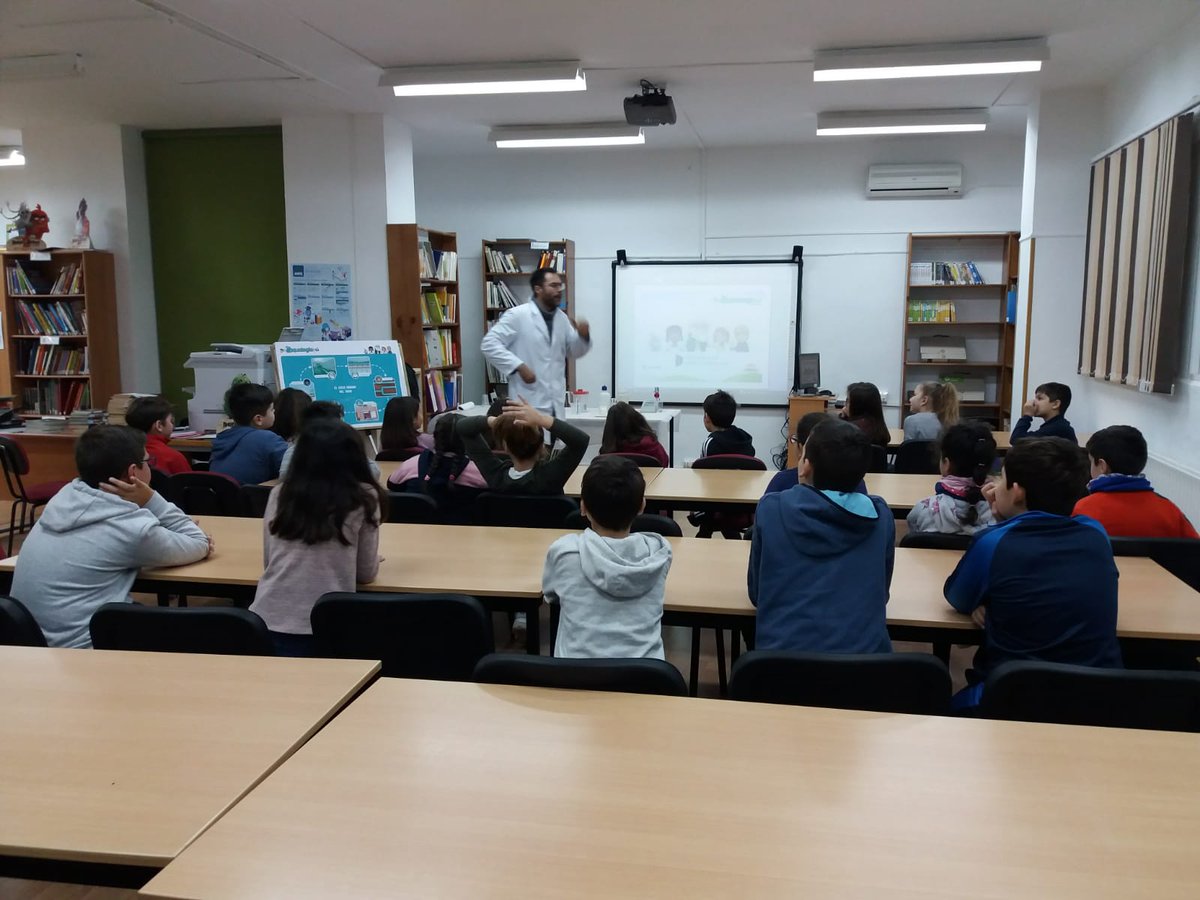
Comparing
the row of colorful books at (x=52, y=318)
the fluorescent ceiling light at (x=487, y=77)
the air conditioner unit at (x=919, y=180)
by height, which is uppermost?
the fluorescent ceiling light at (x=487, y=77)

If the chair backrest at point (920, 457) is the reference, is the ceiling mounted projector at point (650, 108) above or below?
above

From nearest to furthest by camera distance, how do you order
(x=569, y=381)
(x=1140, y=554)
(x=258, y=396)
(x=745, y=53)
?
(x=1140, y=554), (x=258, y=396), (x=745, y=53), (x=569, y=381)

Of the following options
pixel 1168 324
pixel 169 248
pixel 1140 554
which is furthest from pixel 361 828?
pixel 169 248

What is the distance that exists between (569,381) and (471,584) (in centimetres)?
624

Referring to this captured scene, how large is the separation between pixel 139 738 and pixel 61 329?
6959 millimetres

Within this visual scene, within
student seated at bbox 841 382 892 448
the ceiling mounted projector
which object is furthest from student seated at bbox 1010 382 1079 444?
the ceiling mounted projector

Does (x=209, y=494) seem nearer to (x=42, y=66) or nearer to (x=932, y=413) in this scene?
(x=42, y=66)

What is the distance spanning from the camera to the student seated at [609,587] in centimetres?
207

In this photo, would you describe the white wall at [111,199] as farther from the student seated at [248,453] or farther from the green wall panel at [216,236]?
the student seated at [248,453]

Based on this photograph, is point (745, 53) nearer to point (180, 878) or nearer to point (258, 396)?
point (258, 396)

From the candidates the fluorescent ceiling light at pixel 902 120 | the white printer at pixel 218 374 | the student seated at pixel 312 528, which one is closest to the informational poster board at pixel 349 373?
the white printer at pixel 218 374

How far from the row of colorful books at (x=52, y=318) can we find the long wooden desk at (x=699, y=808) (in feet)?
22.9

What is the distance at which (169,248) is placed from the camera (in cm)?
743

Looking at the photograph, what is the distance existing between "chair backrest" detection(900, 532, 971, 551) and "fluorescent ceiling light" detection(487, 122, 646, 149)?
190 inches
